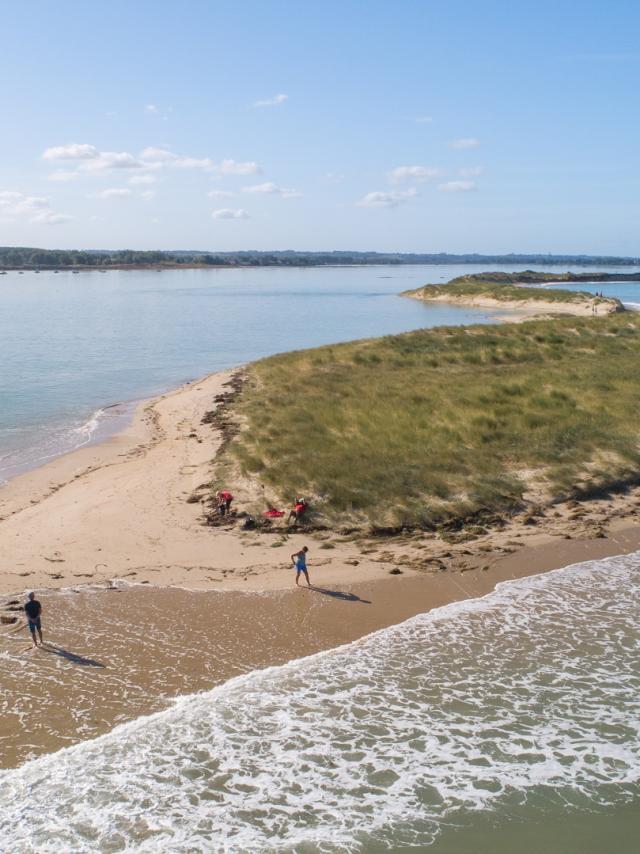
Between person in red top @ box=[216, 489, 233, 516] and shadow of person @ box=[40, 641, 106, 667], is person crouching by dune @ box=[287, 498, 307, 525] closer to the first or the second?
person in red top @ box=[216, 489, 233, 516]

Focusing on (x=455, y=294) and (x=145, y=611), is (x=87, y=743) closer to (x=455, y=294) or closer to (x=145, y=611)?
(x=145, y=611)

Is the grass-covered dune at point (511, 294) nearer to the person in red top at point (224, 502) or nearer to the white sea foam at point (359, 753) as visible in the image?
the person in red top at point (224, 502)

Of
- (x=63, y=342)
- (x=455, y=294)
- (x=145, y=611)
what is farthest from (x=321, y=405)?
(x=455, y=294)

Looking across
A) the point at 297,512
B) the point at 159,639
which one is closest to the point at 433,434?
the point at 297,512

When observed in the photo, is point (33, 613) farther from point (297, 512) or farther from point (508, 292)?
point (508, 292)

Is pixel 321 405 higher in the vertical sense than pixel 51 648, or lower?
higher

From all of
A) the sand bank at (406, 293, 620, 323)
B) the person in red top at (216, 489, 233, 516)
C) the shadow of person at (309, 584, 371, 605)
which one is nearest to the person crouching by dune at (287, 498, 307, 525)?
the person in red top at (216, 489, 233, 516)

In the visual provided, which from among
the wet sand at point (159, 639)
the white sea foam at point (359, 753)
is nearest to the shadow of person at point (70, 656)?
the wet sand at point (159, 639)
